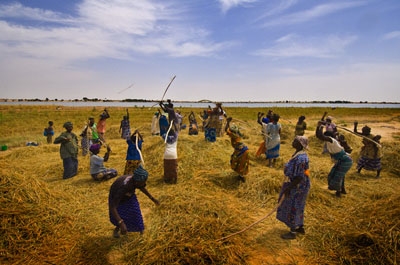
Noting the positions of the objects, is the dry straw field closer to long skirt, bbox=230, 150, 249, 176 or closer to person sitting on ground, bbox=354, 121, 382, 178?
long skirt, bbox=230, 150, 249, 176

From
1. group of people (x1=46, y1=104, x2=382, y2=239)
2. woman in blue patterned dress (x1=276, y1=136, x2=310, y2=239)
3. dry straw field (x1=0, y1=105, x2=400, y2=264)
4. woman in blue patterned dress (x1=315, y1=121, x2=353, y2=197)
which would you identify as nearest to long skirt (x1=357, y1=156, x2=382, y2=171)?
group of people (x1=46, y1=104, x2=382, y2=239)

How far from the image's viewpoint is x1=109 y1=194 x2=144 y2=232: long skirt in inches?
144

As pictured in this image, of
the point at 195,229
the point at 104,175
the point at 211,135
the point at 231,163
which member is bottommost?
the point at 104,175

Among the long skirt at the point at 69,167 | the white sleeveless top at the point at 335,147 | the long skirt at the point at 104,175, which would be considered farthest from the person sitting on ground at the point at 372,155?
the long skirt at the point at 69,167

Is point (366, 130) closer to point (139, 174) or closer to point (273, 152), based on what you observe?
point (273, 152)

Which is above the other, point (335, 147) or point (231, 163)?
point (335, 147)

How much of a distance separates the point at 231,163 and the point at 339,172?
2.58m

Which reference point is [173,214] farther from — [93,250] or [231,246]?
[93,250]

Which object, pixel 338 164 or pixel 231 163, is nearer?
pixel 338 164

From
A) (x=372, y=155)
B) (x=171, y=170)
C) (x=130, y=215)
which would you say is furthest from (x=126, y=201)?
(x=372, y=155)

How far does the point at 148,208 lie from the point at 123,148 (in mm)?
6488

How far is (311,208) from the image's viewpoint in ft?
16.8

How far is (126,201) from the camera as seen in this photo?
12.0 feet

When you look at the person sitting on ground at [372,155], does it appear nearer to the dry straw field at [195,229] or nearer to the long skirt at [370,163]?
the long skirt at [370,163]
